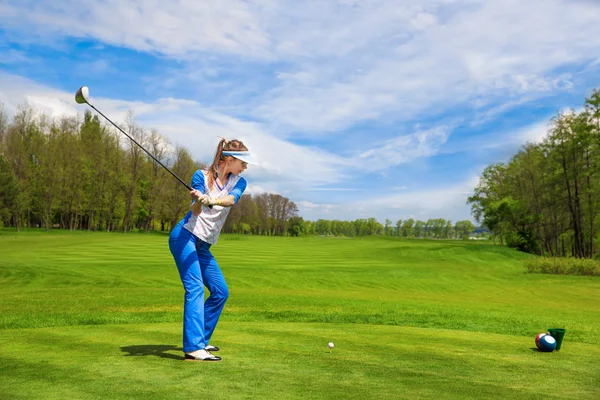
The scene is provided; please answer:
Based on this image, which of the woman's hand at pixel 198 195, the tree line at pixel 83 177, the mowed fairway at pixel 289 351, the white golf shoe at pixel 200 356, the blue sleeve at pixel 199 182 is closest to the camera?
the mowed fairway at pixel 289 351

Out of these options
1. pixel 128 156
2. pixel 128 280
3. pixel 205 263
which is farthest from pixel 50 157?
pixel 205 263

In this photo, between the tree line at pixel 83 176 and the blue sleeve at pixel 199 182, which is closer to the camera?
the blue sleeve at pixel 199 182

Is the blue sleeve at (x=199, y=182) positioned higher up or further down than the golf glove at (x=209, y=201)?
higher up

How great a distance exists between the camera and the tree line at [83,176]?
2576 inches

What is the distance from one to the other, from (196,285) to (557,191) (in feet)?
193

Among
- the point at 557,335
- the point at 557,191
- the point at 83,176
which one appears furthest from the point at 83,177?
the point at 557,335

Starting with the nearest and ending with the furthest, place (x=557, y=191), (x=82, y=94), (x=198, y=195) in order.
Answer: (x=198, y=195), (x=82, y=94), (x=557, y=191)

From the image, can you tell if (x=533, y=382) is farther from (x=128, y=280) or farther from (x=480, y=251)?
(x=480, y=251)

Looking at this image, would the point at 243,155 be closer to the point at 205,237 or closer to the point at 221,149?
the point at 221,149

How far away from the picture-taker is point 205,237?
20.6ft

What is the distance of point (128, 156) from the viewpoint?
262 feet

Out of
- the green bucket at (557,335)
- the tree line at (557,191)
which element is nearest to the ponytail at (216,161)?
the green bucket at (557,335)

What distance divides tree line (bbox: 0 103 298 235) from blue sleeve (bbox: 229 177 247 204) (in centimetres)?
5729

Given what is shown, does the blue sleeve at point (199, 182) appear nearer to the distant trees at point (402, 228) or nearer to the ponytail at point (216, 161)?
the ponytail at point (216, 161)
